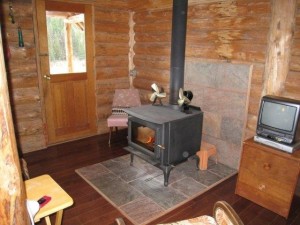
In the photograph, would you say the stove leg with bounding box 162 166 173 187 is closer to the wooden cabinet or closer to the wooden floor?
the wooden floor

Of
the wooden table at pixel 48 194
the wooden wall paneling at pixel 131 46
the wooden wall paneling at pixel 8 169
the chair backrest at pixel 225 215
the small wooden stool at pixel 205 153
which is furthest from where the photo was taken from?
the wooden wall paneling at pixel 131 46

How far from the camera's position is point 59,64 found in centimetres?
387

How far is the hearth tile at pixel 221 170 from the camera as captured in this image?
3192 mm

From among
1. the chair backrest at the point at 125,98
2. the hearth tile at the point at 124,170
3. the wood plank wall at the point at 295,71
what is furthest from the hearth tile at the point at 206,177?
the chair backrest at the point at 125,98

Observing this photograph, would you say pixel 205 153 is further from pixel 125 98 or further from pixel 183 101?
pixel 125 98

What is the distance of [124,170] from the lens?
128 inches

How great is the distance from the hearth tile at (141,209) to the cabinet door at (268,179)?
3.20 feet

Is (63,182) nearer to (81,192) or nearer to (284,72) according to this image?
(81,192)

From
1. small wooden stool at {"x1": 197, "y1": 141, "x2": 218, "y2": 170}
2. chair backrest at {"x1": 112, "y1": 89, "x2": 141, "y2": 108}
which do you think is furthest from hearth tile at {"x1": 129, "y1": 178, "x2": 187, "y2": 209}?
chair backrest at {"x1": 112, "y1": 89, "x2": 141, "y2": 108}

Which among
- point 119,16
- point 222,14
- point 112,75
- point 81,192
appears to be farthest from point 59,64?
point 222,14

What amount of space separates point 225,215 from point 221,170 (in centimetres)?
185

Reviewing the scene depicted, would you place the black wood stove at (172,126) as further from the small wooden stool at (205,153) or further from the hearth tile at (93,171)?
the hearth tile at (93,171)

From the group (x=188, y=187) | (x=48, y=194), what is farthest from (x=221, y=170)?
(x=48, y=194)

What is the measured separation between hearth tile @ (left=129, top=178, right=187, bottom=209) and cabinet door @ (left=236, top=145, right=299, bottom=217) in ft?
2.33
